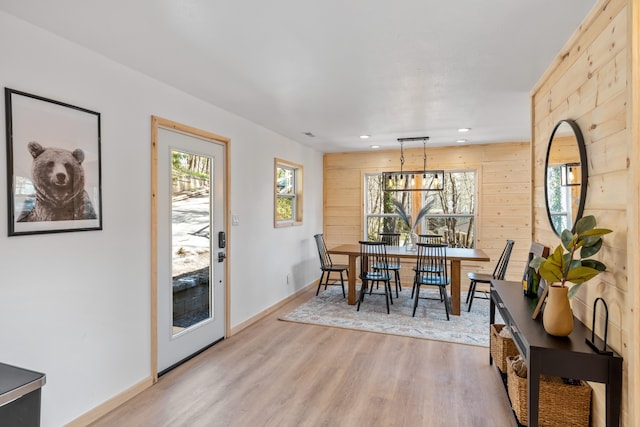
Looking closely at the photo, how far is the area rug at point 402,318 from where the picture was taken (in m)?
3.88

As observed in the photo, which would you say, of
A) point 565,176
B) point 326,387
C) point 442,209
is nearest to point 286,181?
point 442,209

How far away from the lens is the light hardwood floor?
2.33 m

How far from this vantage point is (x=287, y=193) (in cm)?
541

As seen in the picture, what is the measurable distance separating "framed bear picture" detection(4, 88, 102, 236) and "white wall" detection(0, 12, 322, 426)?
0.05 m

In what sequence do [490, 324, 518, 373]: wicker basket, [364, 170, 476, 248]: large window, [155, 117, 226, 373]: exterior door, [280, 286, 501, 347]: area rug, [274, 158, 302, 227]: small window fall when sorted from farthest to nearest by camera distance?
[364, 170, 476, 248]: large window
[274, 158, 302, 227]: small window
[280, 286, 501, 347]: area rug
[155, 117, 226, 373]: exterior door
[490, 324, 518, 373]: wicker basket

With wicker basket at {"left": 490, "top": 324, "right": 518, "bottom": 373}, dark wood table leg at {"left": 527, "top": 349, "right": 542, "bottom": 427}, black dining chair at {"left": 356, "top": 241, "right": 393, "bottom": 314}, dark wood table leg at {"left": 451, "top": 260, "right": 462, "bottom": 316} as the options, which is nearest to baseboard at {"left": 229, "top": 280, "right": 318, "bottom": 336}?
black dining chair at {"left": 356, "top": 241, "right": 393, "bottom": 314}

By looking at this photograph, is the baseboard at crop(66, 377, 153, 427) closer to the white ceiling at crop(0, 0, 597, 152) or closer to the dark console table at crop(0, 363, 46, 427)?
the dark console table at crop(0, 363, 46, 427)

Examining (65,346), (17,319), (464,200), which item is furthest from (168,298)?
(464,200)

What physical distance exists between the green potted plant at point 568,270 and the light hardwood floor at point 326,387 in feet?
3.18

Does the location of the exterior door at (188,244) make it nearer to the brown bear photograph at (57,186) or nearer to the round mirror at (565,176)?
the brown bear photograph at (57,186)

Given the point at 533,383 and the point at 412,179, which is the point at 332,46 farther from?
the point at 412,179

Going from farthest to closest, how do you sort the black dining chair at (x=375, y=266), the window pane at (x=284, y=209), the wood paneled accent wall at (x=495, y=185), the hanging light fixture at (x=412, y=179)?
the wood paneled accent wall at (x=495, y=185) < the hanging light fixture at (x=412, y=179) < the window pane at (x=284, y=209) < the black dining chair at (x=375, y=266)

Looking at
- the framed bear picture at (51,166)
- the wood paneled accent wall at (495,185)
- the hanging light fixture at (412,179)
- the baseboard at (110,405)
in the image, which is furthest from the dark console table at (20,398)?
the wood paneled accent wall at (495,185)

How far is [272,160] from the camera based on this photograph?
186 inches
